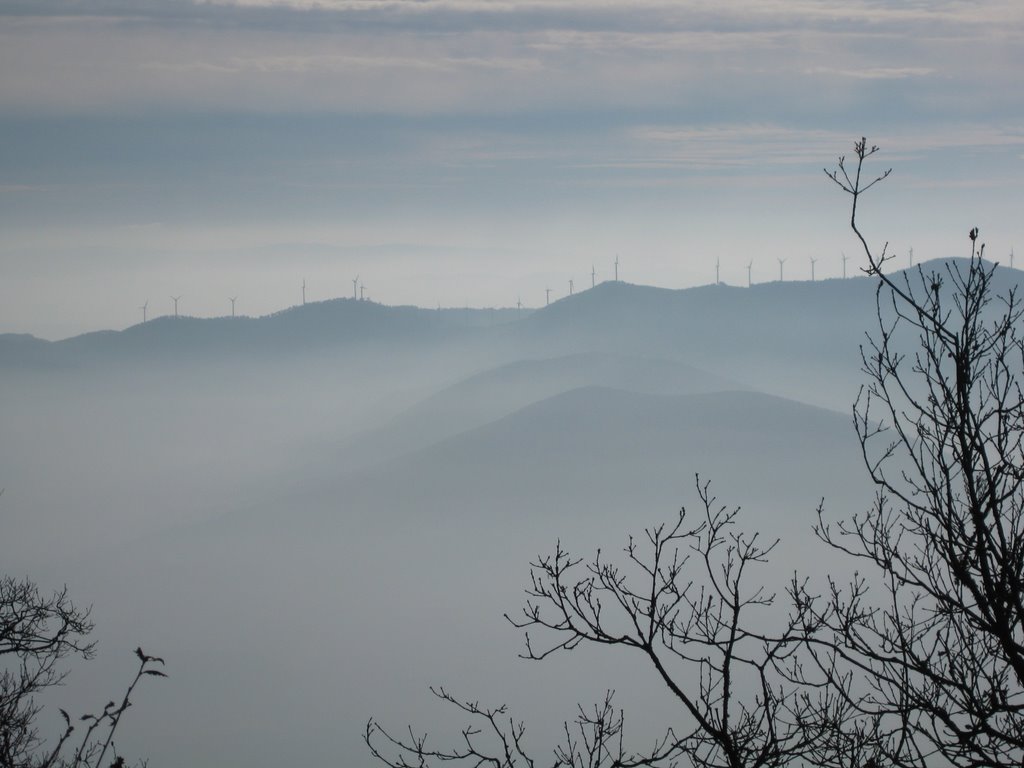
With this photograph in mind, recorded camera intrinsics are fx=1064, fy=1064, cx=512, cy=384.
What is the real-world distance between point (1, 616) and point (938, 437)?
1803 cm

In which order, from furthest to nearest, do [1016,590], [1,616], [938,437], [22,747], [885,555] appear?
[22,747], [1,616], [885,555], [938,437], [1016,590]

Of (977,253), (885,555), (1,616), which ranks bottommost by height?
(1,616)

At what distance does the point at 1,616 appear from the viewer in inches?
811

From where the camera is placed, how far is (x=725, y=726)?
28.5 ft

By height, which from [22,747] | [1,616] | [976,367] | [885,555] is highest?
[976,367]

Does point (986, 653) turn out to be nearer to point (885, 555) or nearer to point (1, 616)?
point (885, 555)

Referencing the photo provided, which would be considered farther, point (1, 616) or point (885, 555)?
point (1, 616)

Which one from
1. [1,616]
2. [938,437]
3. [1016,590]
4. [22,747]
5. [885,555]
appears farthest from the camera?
[22,747]

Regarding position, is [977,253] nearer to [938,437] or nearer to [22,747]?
[938,437]

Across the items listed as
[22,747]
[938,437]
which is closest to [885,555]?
[938,437]

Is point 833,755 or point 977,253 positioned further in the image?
point 833,755

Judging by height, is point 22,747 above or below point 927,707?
below

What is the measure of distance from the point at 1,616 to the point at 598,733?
50.2ft

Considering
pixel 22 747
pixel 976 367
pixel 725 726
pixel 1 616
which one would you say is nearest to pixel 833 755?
pixel 725 726
